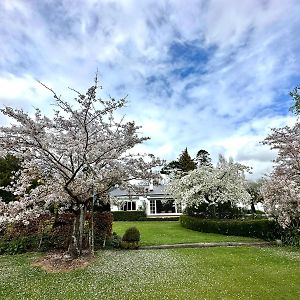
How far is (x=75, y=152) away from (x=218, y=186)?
14309 mm

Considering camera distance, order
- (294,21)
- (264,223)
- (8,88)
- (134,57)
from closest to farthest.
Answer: (294,21)
(8,88)
(134,57)
(264,223)

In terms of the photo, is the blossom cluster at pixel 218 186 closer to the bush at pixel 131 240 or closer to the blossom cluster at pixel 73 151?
the bush at pixel 131 240

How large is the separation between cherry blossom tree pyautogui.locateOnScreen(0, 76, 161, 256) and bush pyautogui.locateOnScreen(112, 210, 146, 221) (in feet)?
68.0

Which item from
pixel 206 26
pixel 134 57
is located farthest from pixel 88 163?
pixel 206 26

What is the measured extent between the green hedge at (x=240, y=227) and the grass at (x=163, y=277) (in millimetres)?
4197

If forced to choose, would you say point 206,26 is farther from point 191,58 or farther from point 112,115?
point 112,115

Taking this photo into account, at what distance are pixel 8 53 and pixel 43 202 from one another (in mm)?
6115

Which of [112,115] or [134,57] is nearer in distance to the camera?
[112,115]

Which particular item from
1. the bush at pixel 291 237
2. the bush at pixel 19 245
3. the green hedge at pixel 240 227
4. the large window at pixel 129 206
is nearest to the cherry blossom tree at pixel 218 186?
the green hedge at pixel 240 227

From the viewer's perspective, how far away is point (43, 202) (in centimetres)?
1221

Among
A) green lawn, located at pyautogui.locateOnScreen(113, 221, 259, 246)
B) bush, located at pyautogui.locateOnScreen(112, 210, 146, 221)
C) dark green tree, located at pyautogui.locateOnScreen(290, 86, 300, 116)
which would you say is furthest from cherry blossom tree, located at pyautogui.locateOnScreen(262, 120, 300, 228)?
bush, located at pyautogui.locateOnScreen(112, 210, 146, 221)

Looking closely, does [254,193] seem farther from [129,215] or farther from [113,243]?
[113,243]

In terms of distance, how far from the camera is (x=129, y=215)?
3328cm

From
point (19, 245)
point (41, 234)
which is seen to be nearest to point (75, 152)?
point (41, 234)
